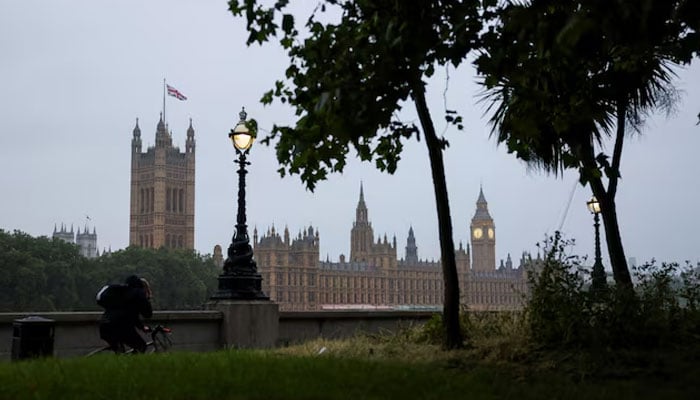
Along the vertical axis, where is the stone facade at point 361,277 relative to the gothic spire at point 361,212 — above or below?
below

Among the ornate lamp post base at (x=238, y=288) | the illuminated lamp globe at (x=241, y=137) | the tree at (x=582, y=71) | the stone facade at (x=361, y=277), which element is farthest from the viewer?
the stone facade at (x=361, y=277)

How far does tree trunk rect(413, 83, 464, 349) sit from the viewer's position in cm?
981

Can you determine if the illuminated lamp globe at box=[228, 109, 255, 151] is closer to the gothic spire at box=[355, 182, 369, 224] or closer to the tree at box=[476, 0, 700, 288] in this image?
the tree at box=[476, 0, 700, 288]

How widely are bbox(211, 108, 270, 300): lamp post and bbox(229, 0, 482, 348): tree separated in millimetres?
5832

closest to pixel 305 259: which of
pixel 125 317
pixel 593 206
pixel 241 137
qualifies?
pixel 593 206

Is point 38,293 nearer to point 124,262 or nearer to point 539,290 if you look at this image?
point 124,262

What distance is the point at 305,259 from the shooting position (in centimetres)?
14950

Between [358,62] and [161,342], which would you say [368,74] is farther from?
[161,342]

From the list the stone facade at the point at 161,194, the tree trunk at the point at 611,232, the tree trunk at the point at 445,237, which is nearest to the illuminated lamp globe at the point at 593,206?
the tree trunk at the point at 611,232

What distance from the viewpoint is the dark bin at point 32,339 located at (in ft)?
33.4

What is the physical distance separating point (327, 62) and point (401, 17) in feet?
3.95

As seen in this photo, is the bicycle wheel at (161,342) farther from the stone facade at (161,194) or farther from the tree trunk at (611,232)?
the stone facade at (161,194)

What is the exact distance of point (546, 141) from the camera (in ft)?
45.3

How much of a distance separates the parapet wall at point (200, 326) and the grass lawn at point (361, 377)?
12.5 feet
